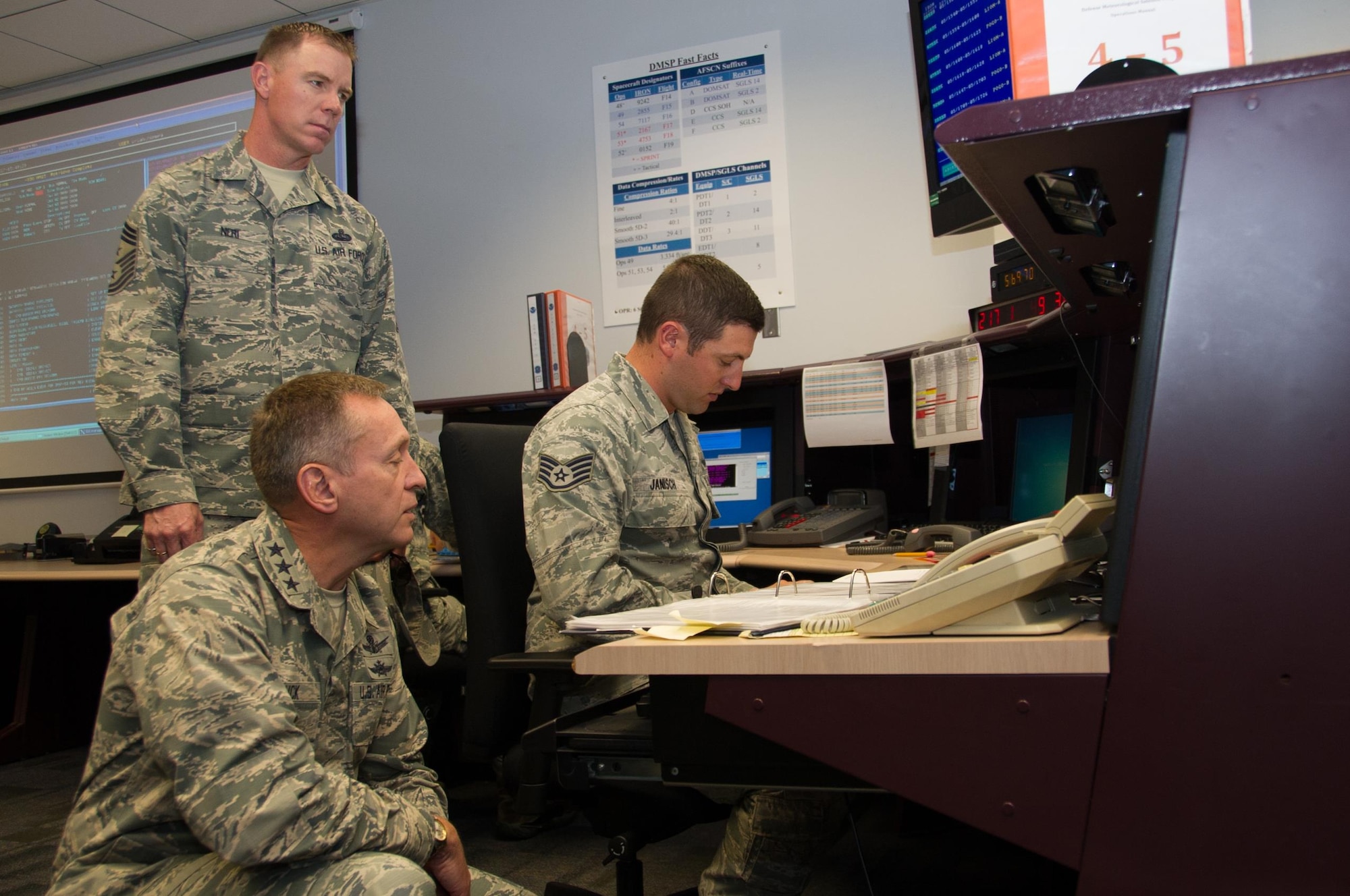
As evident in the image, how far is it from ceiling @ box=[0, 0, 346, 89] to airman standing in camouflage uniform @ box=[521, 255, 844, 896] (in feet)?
8.10

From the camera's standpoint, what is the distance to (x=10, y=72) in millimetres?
3791

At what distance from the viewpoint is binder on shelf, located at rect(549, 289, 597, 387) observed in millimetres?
2615

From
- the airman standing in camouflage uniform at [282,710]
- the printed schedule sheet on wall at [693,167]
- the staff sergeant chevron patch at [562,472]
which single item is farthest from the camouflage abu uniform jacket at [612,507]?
the printed schedule sheet on wall at [693,167]

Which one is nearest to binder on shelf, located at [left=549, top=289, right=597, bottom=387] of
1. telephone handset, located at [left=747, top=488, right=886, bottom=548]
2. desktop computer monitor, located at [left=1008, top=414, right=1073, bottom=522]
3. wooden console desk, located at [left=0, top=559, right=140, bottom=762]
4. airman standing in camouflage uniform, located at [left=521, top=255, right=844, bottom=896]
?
telephone handset, located at [left=747, top=488, right=886, bottom=548]

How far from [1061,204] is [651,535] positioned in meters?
0.93

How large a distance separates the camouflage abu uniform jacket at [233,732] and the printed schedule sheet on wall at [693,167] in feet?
6.22

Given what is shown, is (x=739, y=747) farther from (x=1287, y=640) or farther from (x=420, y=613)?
(x=420, y=613)

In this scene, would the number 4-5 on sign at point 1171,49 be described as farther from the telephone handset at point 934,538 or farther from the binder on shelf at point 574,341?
the binder on shelf at point 574,341

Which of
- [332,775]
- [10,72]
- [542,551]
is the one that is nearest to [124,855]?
[332,775]

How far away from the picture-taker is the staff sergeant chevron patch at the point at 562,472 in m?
1.41

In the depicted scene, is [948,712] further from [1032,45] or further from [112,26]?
[112,26]

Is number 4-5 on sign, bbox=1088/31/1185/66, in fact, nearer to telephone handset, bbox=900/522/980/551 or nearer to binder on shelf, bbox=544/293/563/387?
telephone handset, bbox=900/522/980/551

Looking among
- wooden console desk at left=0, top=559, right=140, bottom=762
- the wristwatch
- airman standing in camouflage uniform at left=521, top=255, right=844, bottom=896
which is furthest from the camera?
wooden console desk at left=0, top=559, right=140, bottom=762

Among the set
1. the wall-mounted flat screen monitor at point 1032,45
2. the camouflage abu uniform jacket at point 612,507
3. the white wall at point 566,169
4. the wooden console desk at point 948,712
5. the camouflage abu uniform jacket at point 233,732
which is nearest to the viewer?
the wooden console desk at point 948,712
